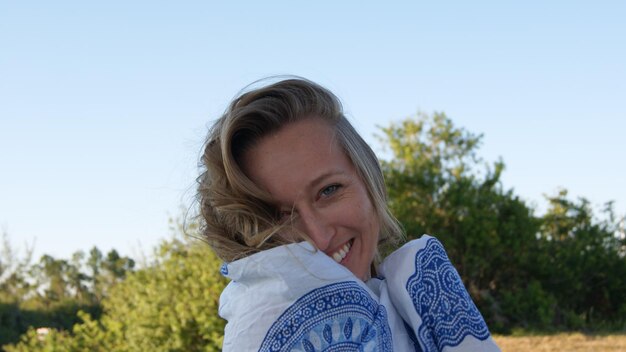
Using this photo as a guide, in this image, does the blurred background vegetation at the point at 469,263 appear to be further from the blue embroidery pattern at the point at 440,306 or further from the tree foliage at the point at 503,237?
the blue embroidery pattern at the point at 440,306

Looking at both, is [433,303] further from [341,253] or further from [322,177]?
[322,177]

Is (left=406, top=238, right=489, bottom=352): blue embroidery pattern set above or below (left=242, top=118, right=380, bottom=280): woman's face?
below

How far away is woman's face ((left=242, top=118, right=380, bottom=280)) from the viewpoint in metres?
1.65

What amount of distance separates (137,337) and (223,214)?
673 centimetres

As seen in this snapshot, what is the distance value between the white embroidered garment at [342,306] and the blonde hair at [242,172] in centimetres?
12

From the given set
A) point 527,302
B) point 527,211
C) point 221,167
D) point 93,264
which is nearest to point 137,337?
point 527,302

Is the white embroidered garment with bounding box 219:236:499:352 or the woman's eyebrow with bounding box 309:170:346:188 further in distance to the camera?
the woman's eyebrow with bounding box 309:170:346:188

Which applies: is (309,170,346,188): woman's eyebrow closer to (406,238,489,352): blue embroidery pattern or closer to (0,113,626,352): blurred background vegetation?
(406,238,489,352): blue embroidery pattern

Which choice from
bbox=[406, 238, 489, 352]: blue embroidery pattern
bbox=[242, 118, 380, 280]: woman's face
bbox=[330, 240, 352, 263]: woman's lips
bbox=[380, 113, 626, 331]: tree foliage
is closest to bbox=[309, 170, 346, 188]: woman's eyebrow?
bbox=[242, 118, 380, 280]: woman's face

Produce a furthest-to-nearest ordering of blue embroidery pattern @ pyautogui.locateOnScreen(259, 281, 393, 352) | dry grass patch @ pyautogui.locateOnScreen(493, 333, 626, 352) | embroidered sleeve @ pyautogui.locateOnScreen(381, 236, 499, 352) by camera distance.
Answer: dry grass patch @ pyautogui.locateOnScreen(493, 333, 626, 352)
embroidered sleeve @ pyautogui.locateOnScreen(381, 236, 499, 352)
blue embroidery pattern @ pyautogui.locateOnScreen(259, 281, 393, 352)

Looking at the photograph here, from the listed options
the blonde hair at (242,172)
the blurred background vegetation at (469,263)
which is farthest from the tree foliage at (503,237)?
the blonde hair at (242,172)

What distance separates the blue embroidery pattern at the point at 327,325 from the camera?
1438 mm

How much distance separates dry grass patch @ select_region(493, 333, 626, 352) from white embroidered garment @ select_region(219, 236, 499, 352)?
213 inches

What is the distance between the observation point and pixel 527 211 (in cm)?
1032
